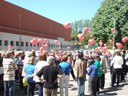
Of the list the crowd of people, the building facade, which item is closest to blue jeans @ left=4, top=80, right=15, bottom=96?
the crowd of people

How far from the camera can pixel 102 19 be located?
49.8m

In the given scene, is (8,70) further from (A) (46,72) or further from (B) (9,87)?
(A) (46,72)

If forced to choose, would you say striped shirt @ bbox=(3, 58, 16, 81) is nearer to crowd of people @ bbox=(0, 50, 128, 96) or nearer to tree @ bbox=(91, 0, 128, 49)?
crowd of people @ bbox=(0, 50, 128, 96)

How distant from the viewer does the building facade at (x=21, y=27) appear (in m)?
44.4

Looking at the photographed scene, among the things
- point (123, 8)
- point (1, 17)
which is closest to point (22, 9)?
point (1, 17)

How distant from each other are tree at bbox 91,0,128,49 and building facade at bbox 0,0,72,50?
8688 millimetres

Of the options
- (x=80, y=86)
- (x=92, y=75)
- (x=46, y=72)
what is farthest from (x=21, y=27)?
(x=46, y=72)

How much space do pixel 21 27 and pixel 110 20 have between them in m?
16.3

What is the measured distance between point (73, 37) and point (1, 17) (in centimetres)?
7521

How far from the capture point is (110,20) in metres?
Answer: 49.1

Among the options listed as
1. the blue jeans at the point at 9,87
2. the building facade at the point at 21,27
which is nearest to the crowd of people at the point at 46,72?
the blue jeans at the point at 9,87

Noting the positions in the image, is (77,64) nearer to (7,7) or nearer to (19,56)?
(19,56)

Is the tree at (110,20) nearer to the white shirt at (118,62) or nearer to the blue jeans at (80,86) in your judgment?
the white shirt at (118,62)

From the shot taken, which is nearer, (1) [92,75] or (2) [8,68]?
(2) [8,68]
